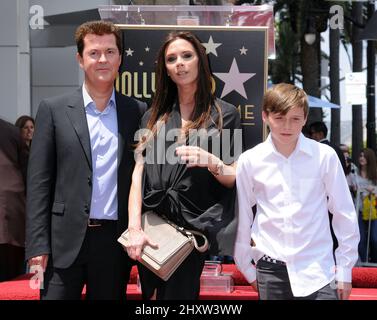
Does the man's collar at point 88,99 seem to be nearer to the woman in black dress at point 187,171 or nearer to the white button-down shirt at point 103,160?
the white button-down shirt at point 103,160

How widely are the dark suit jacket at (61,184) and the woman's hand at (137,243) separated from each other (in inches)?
6.8

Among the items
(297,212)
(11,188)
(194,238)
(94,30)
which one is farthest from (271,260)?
(11,188)

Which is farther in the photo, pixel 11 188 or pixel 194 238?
pixel 11 188

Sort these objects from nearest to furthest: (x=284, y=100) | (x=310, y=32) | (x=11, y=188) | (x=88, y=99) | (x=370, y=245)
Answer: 1. (x=284, y=100)
2. (x=88, y=99)
3. (x=11, y=188)
4. (x=370, y=245)
5. (x=310, y=32)

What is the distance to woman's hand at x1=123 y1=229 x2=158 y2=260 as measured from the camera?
3.15 meters

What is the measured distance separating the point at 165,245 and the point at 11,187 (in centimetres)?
189

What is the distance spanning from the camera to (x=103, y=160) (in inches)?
133

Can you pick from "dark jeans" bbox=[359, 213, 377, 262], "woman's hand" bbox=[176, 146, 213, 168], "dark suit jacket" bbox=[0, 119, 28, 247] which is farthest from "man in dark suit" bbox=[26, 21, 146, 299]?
"dark jeans" bbox=[359, 213, 377, 262]

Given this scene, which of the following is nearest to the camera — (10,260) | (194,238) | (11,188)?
(194,238)

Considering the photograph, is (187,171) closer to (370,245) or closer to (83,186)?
(83,186)

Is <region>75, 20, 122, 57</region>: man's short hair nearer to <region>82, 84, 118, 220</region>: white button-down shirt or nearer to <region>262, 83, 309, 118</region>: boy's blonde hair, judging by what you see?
<region>82, 84, 118, 220</region>: white button-down shirt

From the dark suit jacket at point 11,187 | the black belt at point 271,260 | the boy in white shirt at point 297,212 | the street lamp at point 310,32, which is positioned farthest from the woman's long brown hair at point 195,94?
the street lamp at point 310,32
